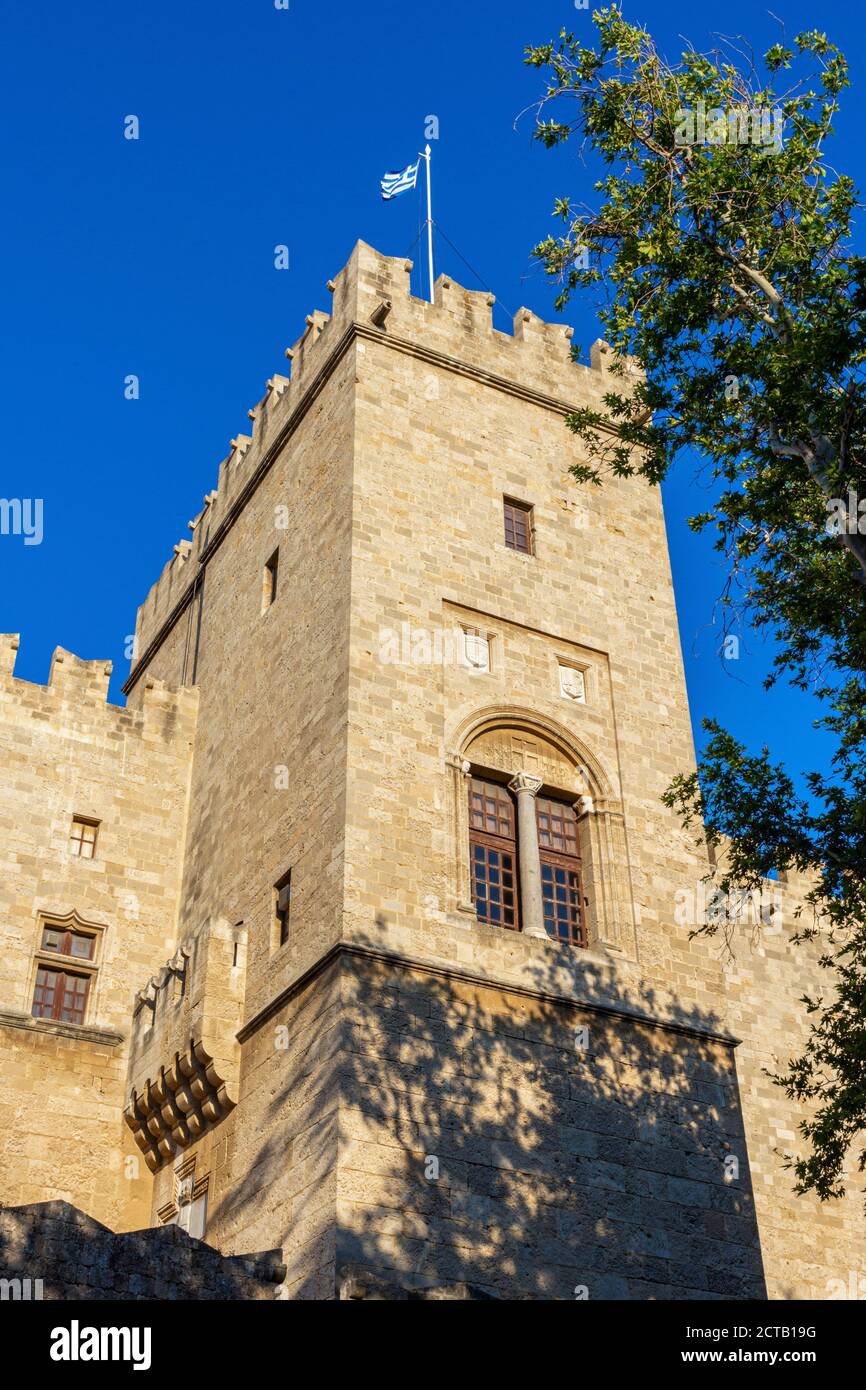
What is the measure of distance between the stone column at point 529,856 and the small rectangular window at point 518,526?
394 centimetres

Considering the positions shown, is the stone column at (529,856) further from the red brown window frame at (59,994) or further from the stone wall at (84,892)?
the red brown window frame at (59,994)

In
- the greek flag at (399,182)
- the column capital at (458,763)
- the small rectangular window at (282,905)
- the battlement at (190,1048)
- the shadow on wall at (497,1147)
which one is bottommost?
the shadow on wall at (497,1147)

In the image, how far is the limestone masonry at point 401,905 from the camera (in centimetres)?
1820

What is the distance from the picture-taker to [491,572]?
2311 cm

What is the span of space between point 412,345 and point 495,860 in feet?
27.0

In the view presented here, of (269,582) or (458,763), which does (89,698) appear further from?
(458,763)

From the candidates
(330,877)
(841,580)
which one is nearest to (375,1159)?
(330,877)

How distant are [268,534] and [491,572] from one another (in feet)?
14.2

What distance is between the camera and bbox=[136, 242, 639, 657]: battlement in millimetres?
24531

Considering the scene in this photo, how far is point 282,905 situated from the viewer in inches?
823

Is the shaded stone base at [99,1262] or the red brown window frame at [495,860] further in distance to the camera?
the red brown window frame at [495,860]

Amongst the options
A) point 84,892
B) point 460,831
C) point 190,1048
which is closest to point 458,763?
point 460,831

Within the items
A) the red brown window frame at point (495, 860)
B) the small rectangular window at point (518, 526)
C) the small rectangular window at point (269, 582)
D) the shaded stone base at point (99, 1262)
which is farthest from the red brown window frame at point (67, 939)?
the small rectangular window at point (518, 526)
